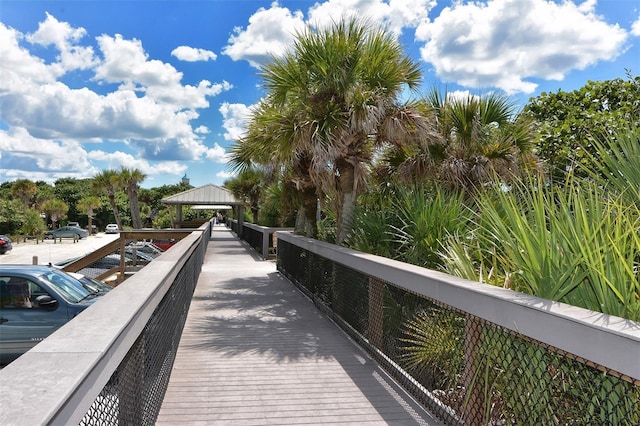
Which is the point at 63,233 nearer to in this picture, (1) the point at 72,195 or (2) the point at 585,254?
(1) the point at 72,195

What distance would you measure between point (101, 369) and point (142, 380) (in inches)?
51.6

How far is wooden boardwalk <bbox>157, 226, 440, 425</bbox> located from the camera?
163 inches

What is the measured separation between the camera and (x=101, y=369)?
208 centimetres

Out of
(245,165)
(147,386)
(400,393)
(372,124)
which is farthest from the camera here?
(245,165)

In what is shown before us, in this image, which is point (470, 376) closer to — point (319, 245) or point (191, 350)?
point (191, 350)

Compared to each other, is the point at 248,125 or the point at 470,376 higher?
the point at 248,125

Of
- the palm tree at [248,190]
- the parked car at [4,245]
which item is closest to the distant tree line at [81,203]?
the parked car at [4,245]

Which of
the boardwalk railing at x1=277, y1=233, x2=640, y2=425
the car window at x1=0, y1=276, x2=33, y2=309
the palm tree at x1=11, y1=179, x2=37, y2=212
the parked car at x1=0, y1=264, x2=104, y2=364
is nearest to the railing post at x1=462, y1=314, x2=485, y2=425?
the boardwalk railing at x1=277, y1=233, x2=640, y2=425

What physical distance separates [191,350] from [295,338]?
55.0 inches

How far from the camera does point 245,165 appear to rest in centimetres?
1788

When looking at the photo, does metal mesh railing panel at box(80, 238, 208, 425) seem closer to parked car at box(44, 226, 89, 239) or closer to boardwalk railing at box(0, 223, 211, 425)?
boardwalk railing at box(0, 223, 211, 425)

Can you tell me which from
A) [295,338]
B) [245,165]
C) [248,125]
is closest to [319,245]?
[295,338]

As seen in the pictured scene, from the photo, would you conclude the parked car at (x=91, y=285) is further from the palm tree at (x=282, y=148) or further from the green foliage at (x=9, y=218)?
the green foliage at (x=9, y=218)

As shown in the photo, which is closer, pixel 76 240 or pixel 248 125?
pixel 248 125
